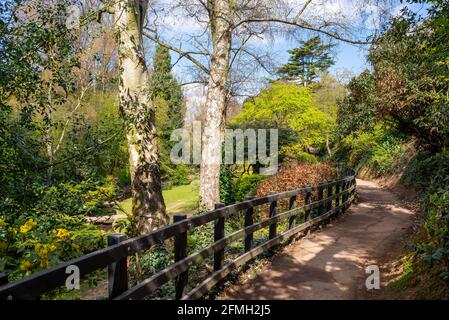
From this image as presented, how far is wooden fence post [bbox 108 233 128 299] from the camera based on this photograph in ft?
10.8

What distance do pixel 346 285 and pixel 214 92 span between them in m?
6.97

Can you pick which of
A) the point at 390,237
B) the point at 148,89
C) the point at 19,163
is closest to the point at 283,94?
the point at 390,237

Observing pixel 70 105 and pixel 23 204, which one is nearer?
pixel 23 204

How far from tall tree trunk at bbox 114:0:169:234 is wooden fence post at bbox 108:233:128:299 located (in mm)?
3971

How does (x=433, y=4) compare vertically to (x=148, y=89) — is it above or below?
above

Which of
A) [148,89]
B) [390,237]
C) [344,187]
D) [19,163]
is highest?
[148,89]

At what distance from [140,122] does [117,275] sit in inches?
167

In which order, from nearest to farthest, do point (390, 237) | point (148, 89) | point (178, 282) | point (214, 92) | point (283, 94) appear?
1. point (178, 282)
2. point (148, 89)
3. point (390, 237)
4. point (214, 92)
5. point (283, 94)

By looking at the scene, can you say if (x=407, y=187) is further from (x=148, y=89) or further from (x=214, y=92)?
(x=148, y=89)

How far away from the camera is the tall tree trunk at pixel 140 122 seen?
743cm

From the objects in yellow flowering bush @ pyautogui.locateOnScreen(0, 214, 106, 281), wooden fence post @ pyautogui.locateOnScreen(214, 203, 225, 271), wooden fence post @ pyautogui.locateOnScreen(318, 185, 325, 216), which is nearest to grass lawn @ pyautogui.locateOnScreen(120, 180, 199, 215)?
wooden fence post @ pyautogui.locateOnScreen(318, 185, 325, 216)

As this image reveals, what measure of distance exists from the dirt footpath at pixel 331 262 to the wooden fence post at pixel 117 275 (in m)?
2.15

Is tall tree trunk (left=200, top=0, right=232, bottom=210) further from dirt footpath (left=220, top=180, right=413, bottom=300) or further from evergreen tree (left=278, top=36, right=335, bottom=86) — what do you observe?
evergreen tree (left=278, top=36, right=335, bottom=86)

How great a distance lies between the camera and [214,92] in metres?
11.1
